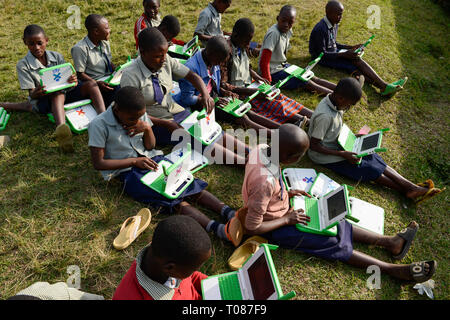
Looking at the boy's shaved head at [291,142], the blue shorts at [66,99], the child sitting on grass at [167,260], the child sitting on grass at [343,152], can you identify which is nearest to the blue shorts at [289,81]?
A: the child sitting on grass at [343,152]

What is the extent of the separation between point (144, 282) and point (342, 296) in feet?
5.86


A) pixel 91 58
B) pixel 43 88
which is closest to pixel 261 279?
pixel 43 88

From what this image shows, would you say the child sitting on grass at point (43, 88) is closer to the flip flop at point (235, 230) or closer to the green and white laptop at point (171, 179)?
the green and white laptop at point (171, 179)

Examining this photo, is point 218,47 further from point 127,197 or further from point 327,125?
point 127,197

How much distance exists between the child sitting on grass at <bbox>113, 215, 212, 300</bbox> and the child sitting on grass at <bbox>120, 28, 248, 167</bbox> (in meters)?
1.81

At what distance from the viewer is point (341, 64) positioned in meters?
5.39

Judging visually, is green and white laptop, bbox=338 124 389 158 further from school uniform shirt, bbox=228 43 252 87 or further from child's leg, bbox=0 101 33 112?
child's leg, bbox=0 101 33 112

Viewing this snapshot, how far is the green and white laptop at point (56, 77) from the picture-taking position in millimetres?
3516

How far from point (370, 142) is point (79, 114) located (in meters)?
3.49

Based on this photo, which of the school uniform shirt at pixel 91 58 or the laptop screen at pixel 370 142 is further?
the school uniform shirt at pixel 91 58

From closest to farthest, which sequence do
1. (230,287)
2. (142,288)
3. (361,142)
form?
(142,288)
(230,287)
(361,142)

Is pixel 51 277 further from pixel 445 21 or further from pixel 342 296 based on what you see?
pixel 445 21

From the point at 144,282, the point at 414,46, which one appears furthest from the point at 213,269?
the point at 414,46

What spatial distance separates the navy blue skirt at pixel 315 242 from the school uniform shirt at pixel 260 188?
26 centimetres
